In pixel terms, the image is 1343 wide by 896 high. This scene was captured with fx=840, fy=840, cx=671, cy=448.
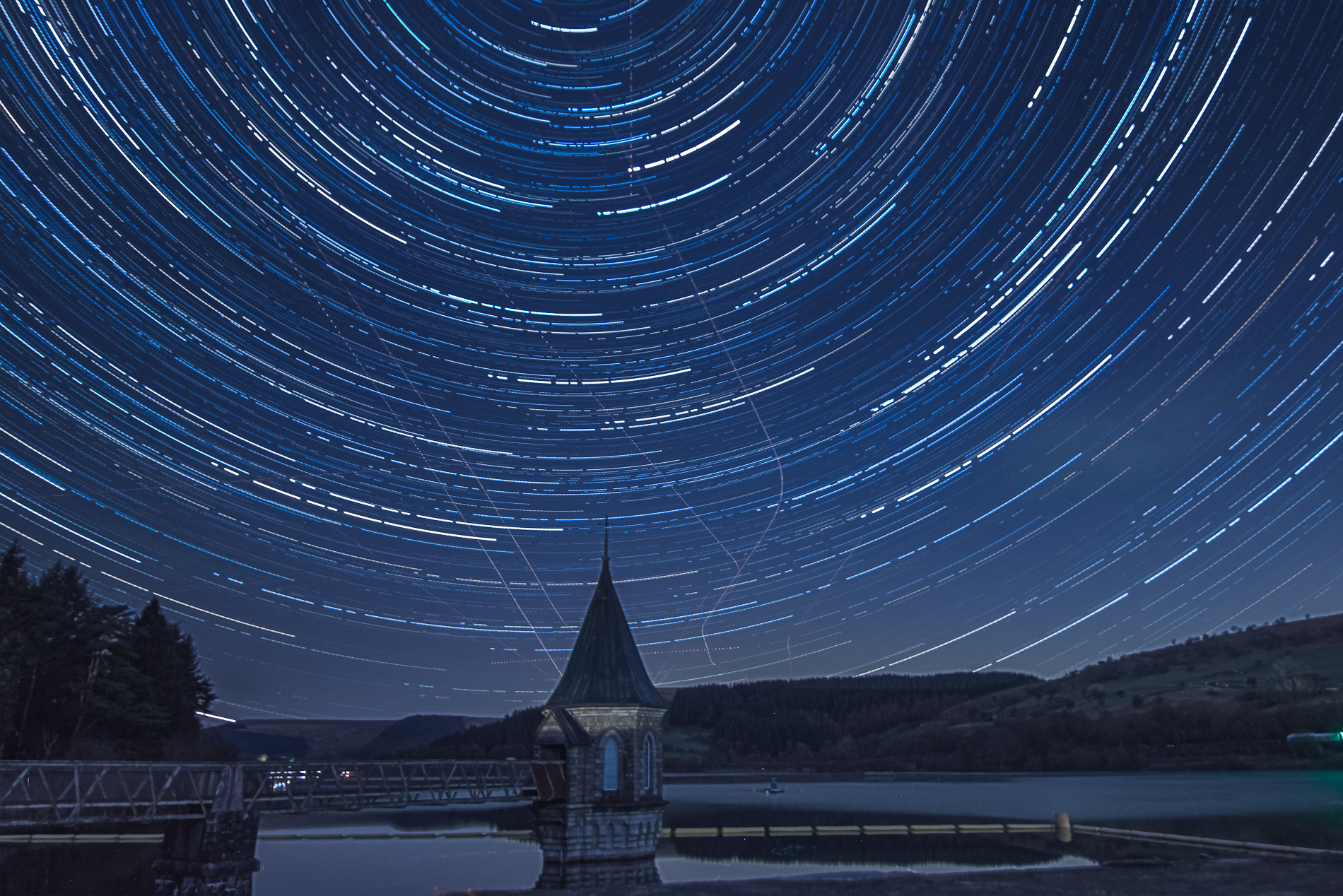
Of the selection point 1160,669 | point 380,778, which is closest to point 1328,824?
point 380,778

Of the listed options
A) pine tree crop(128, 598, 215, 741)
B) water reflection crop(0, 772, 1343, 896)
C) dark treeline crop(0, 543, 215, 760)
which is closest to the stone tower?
water reflection crop(0, 772, 1343, 896)

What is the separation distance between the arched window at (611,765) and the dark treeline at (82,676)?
34.6 metres

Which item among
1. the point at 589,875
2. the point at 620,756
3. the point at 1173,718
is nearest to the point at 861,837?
the point at 620,756

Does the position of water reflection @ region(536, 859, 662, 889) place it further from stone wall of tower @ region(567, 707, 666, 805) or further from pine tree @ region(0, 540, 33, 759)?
pine tree @ region(0, 540, 33, 759)

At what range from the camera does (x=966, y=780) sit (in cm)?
16275

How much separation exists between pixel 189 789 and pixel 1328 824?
7526cm

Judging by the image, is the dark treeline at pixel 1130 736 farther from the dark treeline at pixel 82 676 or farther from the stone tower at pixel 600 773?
the dark treeline at pixel 82 676

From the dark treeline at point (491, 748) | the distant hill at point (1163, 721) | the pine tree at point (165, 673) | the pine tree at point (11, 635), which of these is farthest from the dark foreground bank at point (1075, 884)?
the dark treeline at point (491, 748)

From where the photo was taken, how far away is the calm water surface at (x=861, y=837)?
57.1m

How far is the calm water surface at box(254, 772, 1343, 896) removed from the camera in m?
57.1

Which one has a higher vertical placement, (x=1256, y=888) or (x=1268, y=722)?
(x=1268, y=722)

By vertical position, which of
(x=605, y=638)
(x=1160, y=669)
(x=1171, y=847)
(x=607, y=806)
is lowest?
(x=1171, y=847)

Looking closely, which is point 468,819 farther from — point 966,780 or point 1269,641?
point 1269,641

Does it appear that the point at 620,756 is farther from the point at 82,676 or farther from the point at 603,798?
the point at 82,676
